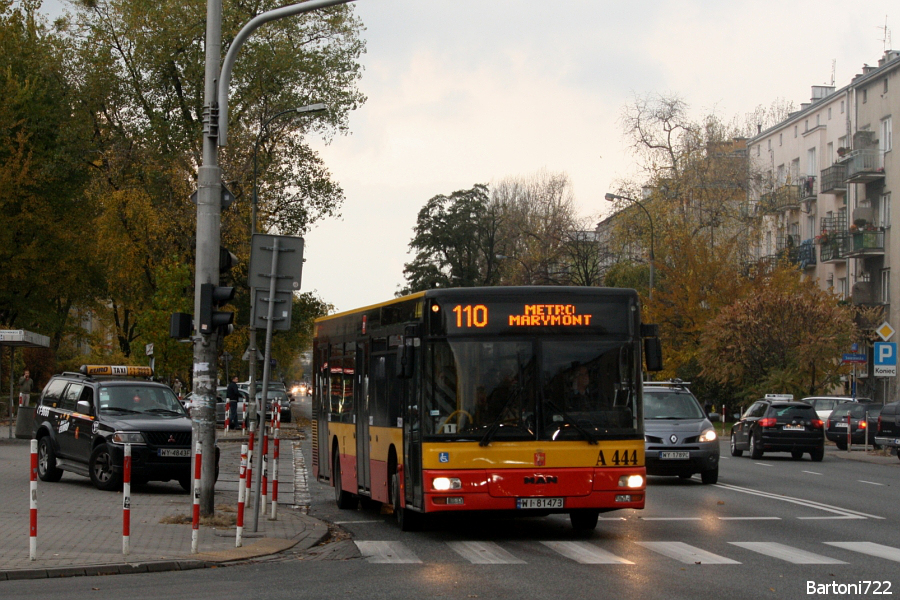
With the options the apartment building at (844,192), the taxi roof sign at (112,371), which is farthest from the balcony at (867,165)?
the taxi roof sign at (112,371)

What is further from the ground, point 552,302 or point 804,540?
point 552,302

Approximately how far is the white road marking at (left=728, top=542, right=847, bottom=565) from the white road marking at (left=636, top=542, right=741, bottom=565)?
22.1 inches

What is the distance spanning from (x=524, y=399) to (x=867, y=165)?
164 feet

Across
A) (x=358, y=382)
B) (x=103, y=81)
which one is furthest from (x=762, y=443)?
(x=103, y=81)

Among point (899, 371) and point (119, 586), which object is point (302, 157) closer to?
point (899, 371)

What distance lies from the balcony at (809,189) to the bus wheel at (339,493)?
53.7m

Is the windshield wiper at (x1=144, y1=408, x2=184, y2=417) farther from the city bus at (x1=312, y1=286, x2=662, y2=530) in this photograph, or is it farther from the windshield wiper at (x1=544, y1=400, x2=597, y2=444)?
the windshield wiper at (x1=544, y1=400, x2=597, y2=444)

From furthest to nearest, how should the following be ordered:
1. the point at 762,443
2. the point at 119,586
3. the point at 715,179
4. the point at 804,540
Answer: the point at 715,179 < the point at 762,443 < the point at 804,540 < the point at 119,586

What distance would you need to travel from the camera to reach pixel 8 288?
43.4 m

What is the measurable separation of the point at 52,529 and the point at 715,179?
167 ft

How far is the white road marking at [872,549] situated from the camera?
12023 mm

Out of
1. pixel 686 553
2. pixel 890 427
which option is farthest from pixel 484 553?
pixel 890 427

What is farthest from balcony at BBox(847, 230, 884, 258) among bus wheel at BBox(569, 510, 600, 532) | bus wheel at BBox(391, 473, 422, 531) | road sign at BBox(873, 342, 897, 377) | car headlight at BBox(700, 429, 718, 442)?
bus wheel at BBox(391, 473, 422, 531)

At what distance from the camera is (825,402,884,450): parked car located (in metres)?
38.7
